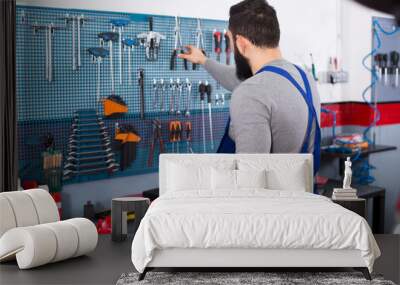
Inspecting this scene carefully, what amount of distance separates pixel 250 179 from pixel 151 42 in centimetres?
192

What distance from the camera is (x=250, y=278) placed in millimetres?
5340

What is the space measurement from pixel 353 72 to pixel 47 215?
4.20m

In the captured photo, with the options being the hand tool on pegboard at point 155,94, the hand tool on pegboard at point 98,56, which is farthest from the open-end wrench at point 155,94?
the hand tool on pegboard at point 98,56

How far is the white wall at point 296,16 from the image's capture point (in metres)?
7.19

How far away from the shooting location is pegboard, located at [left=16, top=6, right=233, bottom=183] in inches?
263

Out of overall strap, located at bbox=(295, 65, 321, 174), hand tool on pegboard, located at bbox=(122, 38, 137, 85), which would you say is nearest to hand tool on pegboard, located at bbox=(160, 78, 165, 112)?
hand tool on pegboard, located at bbox=(122, 38, 137, 85)

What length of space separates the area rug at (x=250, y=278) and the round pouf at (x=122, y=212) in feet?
3.79

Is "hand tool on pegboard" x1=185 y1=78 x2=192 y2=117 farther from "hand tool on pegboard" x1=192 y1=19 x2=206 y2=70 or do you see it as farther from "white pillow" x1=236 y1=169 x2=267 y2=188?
"white pillow" x1=236 y1=169 x2=267 y2=188

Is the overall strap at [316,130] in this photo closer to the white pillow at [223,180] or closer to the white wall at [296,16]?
the white wall at [296,16]

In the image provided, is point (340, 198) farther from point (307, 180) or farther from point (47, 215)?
point (47, 215)

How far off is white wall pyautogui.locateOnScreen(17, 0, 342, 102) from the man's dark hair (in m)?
0.10

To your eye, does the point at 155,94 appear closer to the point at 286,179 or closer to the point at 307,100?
the point at 307,100

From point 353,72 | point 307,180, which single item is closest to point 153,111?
point 307,180

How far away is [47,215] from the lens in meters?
6.09
